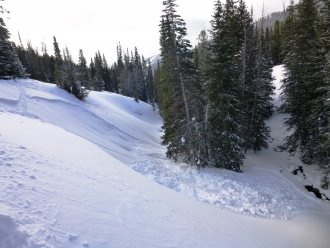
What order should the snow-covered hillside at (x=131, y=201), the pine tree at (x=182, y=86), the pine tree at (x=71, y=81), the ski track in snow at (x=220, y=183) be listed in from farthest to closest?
the pine tree at (x=71, y=81), the pine tree at (x=182, y=86), the ski track in snow at (x=220, y=183), the snow-covered hillside at (x=131, y=201)

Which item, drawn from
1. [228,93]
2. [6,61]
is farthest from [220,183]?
[6,61]

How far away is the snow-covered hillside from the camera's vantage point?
419 cm

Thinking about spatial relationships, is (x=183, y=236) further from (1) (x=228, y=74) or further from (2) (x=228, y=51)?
(2) (x=228, y=51)

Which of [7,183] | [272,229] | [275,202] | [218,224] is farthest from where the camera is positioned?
[275,202]

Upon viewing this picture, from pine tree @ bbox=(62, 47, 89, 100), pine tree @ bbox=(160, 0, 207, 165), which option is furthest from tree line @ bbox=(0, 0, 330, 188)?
pine tree @ bbox=(62, 47, 89, 100)

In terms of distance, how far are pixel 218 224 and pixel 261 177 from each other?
8.63 metres

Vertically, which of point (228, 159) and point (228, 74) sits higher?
Answer: point (228, 74)

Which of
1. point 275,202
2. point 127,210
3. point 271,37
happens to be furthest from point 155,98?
point 127,210

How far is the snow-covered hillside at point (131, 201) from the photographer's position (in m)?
4.19

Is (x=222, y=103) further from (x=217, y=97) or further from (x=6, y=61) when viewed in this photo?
(x=6, y=61)

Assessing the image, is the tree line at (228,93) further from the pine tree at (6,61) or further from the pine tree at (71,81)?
the pine tree at (71,81)

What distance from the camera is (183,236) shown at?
18.6 ft

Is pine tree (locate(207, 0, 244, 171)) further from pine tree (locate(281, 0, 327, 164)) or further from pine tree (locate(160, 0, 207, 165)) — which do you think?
pine tree (locate(281, 0, 327, 164))

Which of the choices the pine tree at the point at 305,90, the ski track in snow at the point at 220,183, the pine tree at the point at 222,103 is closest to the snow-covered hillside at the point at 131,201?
the ski track in snow at the point at 220,183
